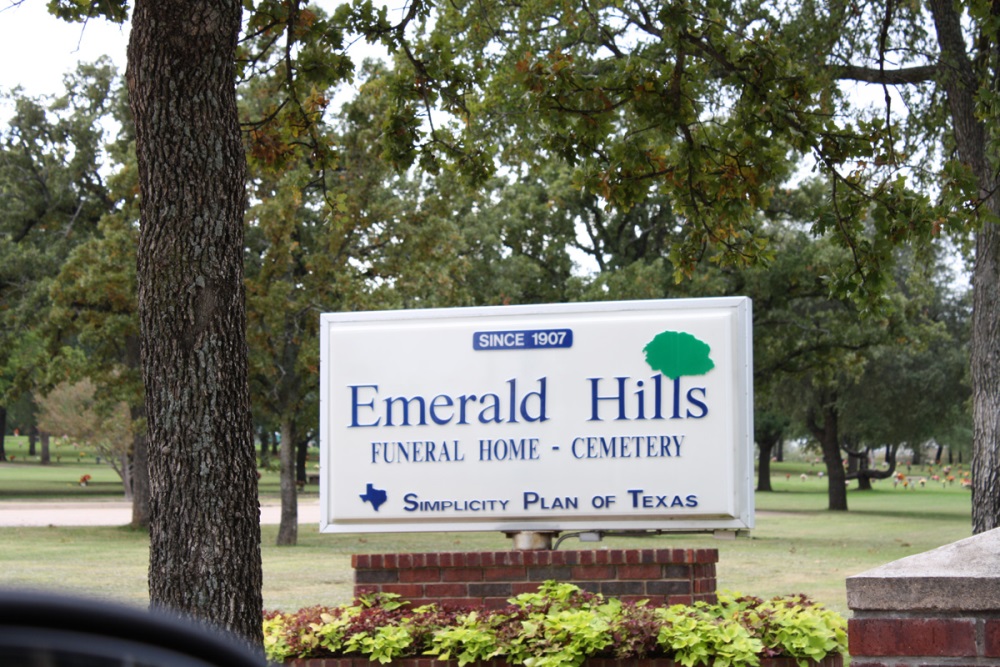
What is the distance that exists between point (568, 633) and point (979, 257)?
9.41 m

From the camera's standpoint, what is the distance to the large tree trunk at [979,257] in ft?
45.3

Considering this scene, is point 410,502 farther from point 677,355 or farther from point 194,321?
point 194,321

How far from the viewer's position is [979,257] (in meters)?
14.1

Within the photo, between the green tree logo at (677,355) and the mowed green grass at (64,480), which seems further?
the mowed green grass at (64,480)

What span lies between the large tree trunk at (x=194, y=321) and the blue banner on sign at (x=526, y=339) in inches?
118

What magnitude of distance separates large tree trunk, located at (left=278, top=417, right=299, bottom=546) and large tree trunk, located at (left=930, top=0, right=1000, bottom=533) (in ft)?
47.3

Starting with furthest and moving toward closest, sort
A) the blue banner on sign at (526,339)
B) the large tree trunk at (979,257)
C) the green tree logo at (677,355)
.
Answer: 1. the large tree trunk at (979,257)
2. the blue banner on sign at (526,339)
3. the green tree logo at (677,355)

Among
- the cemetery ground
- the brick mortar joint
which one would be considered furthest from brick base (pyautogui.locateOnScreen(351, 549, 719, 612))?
the brick mortar joint

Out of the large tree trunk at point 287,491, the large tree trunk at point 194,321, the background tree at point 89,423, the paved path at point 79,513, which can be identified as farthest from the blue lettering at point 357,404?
the background tree at point 89,423

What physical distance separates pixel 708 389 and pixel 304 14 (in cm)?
368

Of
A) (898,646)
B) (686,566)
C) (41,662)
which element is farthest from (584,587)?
(41,662)

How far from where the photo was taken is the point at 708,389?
7.64 m

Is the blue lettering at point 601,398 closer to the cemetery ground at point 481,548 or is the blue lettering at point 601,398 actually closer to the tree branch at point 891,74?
the cemetery ground at point 481,548

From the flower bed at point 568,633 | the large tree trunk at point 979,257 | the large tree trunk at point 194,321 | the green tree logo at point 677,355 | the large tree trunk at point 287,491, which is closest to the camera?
the large tree trunk at point 194,321
